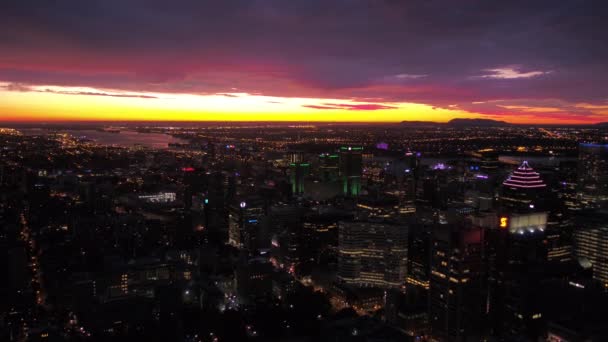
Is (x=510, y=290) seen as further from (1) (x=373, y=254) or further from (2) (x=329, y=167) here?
(2) (x=329, y=167)

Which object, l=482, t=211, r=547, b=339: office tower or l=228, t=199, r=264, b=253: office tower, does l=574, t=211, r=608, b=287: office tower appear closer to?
l=482, t=211, r=547, b=339: office tower

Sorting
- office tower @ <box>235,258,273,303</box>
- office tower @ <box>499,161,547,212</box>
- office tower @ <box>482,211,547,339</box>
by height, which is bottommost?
office tower @ <box>235,258,273,303</box>

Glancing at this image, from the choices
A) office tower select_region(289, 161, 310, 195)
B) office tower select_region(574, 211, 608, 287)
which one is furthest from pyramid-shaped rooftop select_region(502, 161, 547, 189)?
office tower select_region(289, 161, 310, 195)

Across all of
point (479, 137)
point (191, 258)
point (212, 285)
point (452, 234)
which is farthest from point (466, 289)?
point (479, 137)

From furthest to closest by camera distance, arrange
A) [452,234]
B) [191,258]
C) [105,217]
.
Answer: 1. [105,217]
2. [191,258]
3. [452,234]

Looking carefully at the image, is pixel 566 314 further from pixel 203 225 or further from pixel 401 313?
pixel 203 225

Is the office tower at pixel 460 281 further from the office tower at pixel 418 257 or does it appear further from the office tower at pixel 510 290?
the office tower at pixel 418 257

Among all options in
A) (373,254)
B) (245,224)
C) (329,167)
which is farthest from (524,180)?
(329,167)
